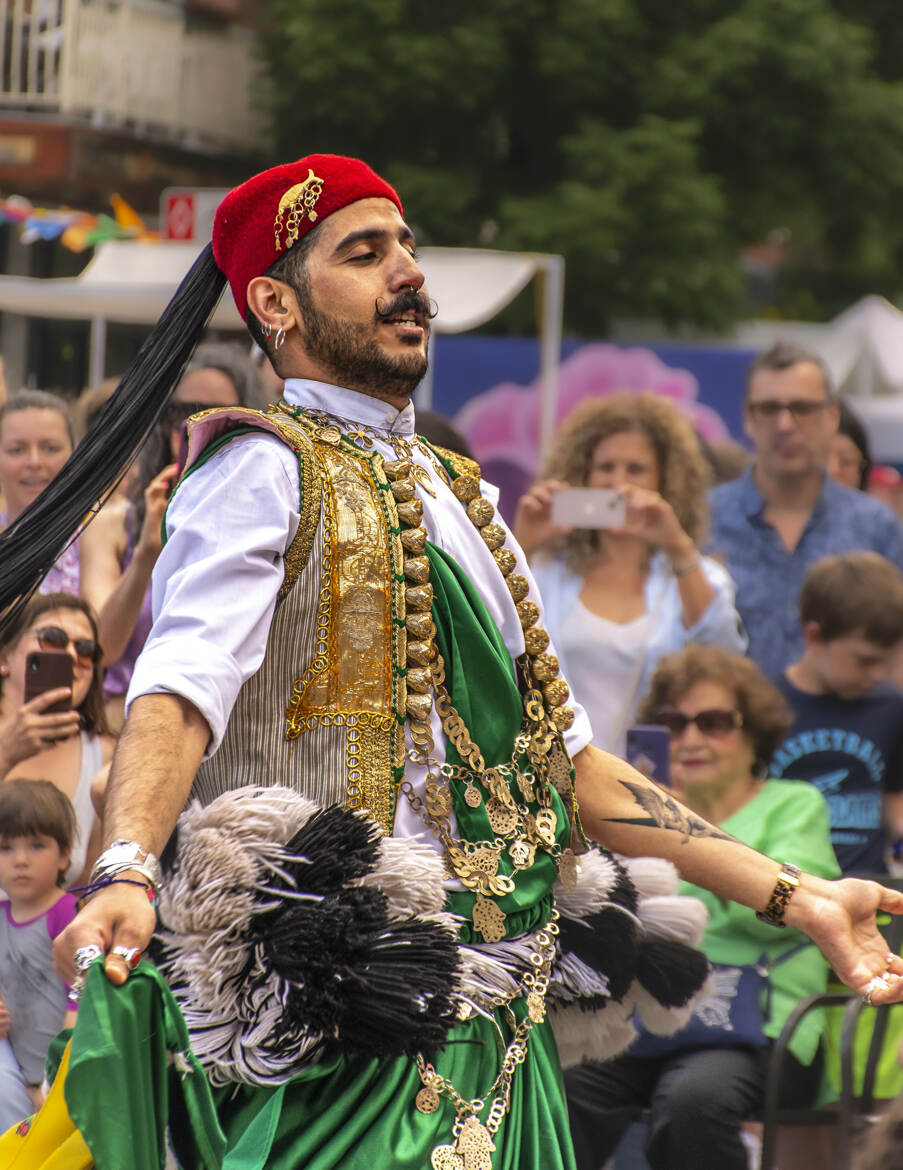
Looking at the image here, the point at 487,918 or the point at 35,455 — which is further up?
the point at 487,918

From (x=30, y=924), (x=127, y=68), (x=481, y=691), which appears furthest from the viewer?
(x=127, y=68)

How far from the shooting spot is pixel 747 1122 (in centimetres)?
394

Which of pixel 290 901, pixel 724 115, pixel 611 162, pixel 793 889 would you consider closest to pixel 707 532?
pixel 793 889

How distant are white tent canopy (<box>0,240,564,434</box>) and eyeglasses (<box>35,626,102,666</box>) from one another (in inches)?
106

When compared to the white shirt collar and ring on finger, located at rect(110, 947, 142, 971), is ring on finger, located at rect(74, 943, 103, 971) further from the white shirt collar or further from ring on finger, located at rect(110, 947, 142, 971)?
the white shirt collar

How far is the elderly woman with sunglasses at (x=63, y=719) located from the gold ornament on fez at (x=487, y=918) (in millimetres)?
1801

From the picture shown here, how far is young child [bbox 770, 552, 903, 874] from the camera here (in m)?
4.65

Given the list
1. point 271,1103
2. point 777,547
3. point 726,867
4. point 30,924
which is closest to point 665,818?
point 726,867

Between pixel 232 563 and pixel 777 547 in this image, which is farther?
pixel 777 547

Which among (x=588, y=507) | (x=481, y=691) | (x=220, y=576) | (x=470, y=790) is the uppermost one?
(x=220, y=576)

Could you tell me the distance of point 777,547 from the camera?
217 inches

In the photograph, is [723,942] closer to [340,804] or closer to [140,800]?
[340,804]

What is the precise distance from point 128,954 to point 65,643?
2.21 meters

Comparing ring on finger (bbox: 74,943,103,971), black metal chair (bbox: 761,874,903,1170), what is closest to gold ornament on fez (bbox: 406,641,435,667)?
ring on finger (bbox: 74,943,103,971)
